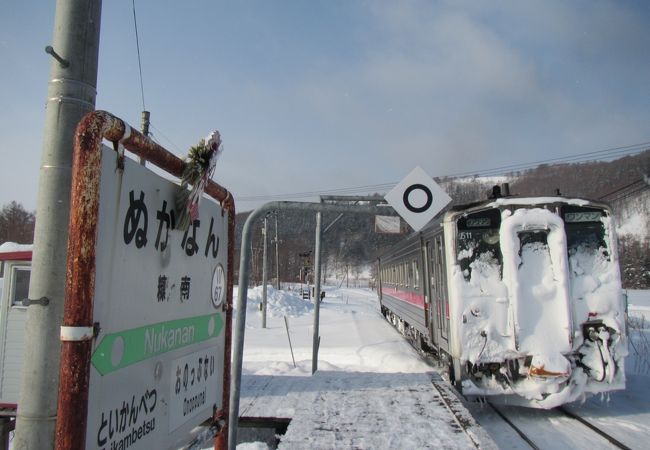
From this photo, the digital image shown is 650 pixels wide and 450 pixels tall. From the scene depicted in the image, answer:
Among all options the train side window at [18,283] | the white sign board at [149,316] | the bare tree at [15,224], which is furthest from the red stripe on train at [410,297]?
the bare tree at [15,224]

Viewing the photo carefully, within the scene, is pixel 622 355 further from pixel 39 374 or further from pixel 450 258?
pixel 39 374

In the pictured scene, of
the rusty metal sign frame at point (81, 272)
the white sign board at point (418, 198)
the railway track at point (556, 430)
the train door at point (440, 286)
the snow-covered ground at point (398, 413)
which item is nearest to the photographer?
the rusty metal sign frame at point (81, 272)

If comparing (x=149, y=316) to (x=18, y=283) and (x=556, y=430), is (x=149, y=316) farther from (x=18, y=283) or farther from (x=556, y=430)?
(x=556, y=430)

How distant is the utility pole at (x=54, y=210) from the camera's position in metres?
1.89

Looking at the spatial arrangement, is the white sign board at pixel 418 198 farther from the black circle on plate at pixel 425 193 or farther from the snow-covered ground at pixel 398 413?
the snow-covered ground at pixel 398 413

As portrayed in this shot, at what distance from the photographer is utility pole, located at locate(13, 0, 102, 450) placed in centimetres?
189

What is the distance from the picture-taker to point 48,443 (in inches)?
73.4

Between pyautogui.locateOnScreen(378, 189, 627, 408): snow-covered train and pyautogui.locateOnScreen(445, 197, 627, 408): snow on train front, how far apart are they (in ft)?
0.04

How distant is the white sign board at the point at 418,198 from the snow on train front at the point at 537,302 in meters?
3.32

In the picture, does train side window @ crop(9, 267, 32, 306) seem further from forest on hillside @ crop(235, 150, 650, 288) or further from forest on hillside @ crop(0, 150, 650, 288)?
forest on hillside @ crop(0, 150, 650, 288)

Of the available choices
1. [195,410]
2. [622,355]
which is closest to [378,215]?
[195,410]

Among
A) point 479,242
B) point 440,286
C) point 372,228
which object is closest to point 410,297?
point 440,286

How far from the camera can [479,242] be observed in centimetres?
677

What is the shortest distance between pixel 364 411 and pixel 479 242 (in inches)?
114
